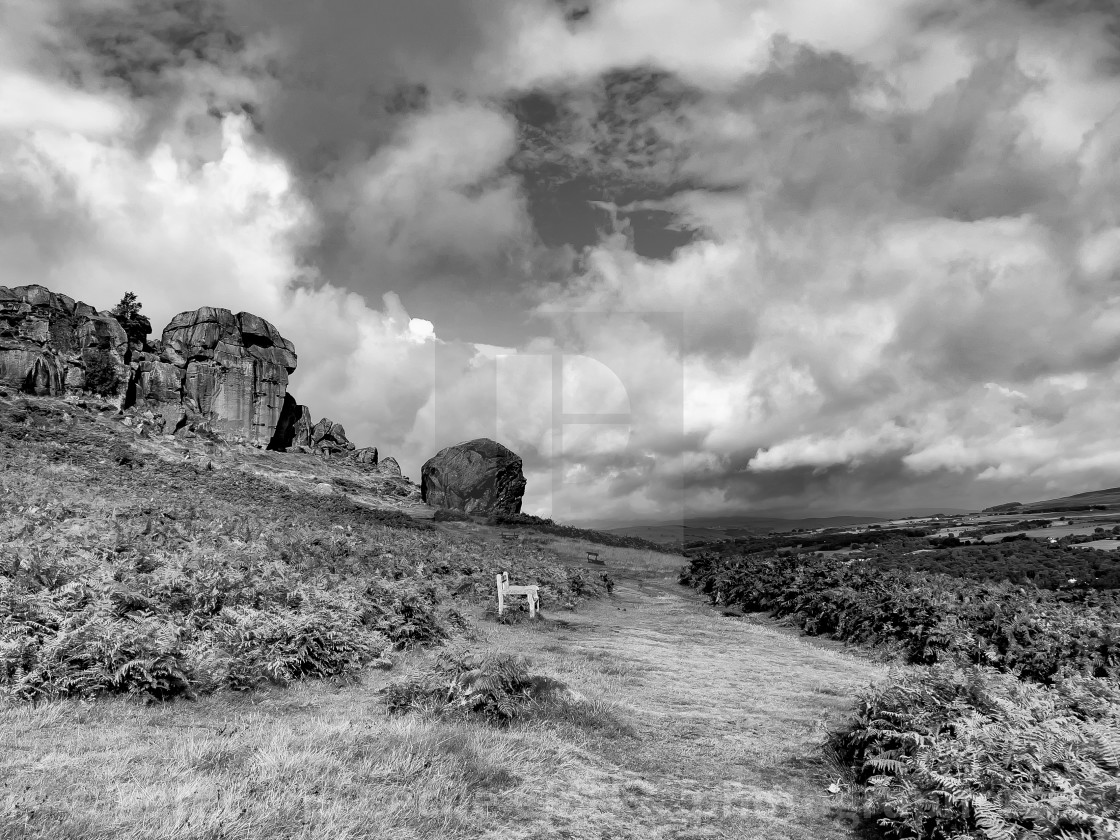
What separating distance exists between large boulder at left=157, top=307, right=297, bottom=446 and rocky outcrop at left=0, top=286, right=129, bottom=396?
36.0 ft

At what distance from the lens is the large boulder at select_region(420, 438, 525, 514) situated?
74.1 m

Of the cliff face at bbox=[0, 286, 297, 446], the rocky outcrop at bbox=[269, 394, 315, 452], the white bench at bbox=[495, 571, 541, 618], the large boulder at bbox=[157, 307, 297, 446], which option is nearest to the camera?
the white bench at bbox=[495, 571, 541, 618]

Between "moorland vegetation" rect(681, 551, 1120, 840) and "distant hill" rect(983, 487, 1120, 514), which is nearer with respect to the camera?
"moorland vegetation" rect(681, 551, 1120, 840)

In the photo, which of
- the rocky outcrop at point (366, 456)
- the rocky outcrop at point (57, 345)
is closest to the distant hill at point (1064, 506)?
the rocky outcrop at point (366, 456)

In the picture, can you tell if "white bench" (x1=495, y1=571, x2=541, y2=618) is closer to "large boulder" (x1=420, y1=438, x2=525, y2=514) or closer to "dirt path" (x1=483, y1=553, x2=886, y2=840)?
Result: "dirt path" (x1=483, y1=553, x2=886, y2=840)

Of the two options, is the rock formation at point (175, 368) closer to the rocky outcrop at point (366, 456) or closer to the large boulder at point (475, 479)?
the rocky outcrop at point (366, 456)

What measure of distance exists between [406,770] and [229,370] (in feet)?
321

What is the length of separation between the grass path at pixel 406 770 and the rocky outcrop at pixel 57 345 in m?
67.1

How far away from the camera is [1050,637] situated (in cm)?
1145

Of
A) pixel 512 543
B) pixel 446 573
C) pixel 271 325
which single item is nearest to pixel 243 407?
pixel 271 325

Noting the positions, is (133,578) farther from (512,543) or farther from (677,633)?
(512,543)

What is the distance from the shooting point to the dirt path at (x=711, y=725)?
5.95m

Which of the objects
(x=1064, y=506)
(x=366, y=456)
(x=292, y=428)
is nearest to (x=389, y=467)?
(x=366, y=456)

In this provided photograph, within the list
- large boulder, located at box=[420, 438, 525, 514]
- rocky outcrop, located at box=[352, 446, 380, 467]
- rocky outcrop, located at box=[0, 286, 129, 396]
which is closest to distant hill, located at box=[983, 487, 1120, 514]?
large boulder, located at box=[420, 438, 525, 514]
